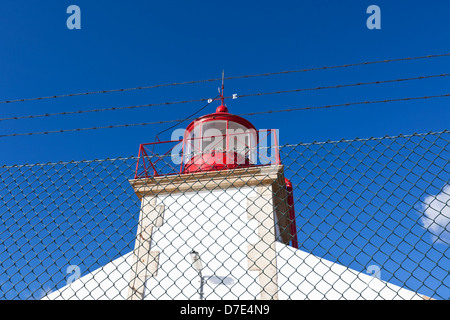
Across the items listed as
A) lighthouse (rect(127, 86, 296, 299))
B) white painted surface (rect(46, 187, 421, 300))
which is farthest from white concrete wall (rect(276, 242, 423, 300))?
lighthouse (rect(127, 86, 296, 299))

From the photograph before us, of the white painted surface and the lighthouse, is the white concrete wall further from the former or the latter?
the lighthouse

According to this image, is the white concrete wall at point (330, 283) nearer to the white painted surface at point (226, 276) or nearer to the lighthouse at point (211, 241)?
the white painted surface at point (226, 276)

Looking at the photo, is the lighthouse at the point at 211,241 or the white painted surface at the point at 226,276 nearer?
the white painted surface at the point at 226,276

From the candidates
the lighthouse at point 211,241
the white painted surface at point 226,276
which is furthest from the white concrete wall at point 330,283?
the lighthouse at point 211,241

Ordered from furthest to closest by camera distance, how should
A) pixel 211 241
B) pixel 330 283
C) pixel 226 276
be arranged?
pixel 211 241 → pixel 226 276 → pixel 330 283

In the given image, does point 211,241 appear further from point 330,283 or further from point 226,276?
point 330,283

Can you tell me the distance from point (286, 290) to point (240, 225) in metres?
1.41

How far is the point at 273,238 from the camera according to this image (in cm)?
674

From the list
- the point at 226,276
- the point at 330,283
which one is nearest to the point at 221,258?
the point at 226,276

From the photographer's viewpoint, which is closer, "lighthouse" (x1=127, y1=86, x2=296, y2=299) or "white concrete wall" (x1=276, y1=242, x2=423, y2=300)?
"white concrete wall" (x1=276, y1=242, x2=423, y2=300)

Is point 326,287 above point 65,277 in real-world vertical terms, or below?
below
